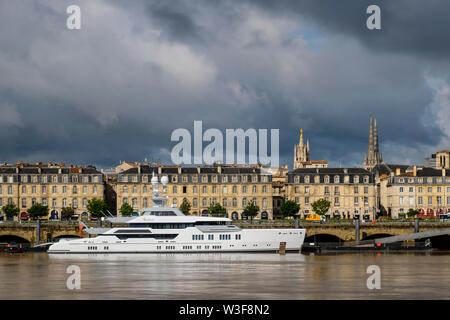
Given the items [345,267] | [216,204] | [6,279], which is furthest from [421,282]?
[216,204]

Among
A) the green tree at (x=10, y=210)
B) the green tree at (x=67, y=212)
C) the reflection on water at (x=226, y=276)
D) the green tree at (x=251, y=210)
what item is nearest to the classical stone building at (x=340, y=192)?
the green tree at (x=251, y=210)

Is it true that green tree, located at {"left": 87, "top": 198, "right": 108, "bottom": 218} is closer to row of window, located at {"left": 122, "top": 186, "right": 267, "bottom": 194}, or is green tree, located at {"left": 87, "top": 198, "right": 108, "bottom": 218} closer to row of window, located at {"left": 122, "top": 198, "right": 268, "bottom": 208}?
row of window, located at {"left": 122, "top": 198, "right": 268, "bottom": 208}

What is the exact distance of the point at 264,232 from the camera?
82.6 metres

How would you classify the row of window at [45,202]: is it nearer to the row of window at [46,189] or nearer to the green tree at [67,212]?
the row of window at [46,189]

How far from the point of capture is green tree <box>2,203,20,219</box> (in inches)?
4747

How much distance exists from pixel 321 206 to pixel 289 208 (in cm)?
481

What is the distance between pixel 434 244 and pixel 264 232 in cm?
2786

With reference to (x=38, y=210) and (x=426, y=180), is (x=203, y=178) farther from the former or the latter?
(x=426, y=180)

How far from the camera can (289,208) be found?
404 feet

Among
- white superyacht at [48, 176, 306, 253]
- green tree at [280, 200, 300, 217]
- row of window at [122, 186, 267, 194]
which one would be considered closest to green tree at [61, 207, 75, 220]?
row of window at [122, 186, 267, 194]

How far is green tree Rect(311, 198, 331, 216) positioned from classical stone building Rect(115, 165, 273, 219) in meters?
7.76

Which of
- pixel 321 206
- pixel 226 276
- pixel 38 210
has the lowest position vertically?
pixel 226 276


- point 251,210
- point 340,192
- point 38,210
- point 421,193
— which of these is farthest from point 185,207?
point 421,193
